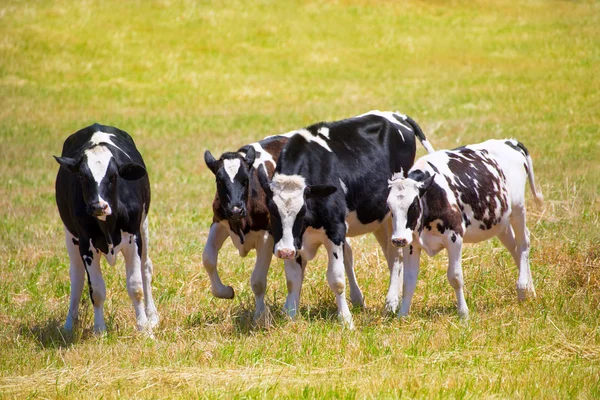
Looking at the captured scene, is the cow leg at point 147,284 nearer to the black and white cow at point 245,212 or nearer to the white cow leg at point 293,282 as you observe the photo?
the black and white cow at point 245,212

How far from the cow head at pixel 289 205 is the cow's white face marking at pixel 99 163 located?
1.57 metres

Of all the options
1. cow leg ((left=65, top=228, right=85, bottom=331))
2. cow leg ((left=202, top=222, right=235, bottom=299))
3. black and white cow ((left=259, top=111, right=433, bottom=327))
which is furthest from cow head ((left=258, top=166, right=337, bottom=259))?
cow leg ((left=65, top=228, right=85, bottom=331))

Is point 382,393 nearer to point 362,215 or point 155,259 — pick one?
point 362,215

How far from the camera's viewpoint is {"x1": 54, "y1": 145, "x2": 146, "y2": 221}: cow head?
27.6ft

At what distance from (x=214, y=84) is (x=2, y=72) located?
8.53 meters

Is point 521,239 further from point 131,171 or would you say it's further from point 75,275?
point 75,275

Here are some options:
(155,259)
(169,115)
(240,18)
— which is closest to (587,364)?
(155,259)

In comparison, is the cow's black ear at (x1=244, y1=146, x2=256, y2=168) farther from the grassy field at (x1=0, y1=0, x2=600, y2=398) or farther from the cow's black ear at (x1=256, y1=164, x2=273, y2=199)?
the grassy field at (x1=0, y1=0, x2=600, y2=398)

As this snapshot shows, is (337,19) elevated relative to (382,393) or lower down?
elevated

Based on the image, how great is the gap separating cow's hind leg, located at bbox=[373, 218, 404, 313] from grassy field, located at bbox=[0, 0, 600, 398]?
0.72 ft

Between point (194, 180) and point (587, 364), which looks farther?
point (194, 180)

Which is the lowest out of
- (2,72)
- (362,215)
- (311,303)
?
(311,303)

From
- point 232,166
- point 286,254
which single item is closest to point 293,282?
point 286,254

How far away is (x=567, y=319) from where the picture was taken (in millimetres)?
8430
